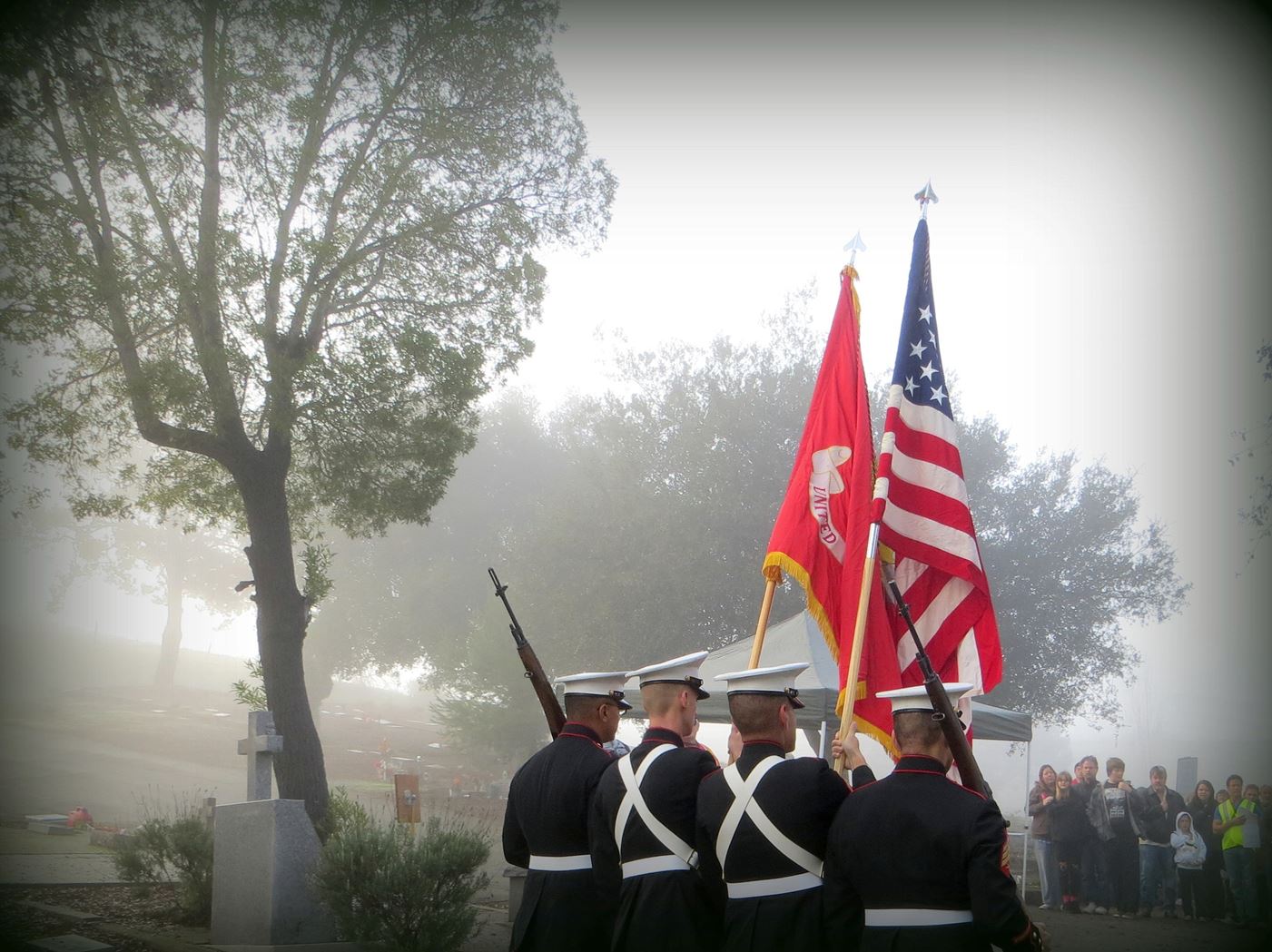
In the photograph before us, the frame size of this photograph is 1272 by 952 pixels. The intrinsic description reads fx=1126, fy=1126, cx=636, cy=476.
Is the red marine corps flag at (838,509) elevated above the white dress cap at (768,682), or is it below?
above


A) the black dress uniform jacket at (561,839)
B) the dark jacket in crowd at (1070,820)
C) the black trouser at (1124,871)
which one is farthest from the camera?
the dark jacket in crowd at (1070,820)

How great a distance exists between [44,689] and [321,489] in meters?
35.5

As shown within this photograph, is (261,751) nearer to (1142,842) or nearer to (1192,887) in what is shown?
(1142,842)

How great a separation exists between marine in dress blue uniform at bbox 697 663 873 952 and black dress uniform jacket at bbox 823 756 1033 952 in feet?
0.43

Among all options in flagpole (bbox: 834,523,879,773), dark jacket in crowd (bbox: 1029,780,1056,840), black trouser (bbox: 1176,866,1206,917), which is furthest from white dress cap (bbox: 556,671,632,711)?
black trouser (bbox: 1176,866,1206,917)

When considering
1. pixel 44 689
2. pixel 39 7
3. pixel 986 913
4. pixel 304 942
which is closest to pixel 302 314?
pixel 39 7

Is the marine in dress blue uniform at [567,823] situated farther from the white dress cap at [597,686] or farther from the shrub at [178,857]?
the shrub at [178,857]

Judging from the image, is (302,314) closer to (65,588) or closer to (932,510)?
(932,510)

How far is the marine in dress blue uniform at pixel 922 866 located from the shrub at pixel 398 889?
5.85 meters

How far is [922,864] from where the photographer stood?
162 inches

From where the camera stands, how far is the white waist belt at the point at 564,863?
18.1 ft

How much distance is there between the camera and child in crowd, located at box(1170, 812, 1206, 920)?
48.5ft

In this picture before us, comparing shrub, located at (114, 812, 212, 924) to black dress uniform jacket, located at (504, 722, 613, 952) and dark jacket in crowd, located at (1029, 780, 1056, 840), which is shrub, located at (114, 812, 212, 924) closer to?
black dress uniform jacket, located at (504, 722, 613, 952)

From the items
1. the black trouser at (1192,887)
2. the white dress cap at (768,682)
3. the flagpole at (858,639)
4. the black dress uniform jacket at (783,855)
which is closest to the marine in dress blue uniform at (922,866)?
the black dress uniform jacket at (783,855)
